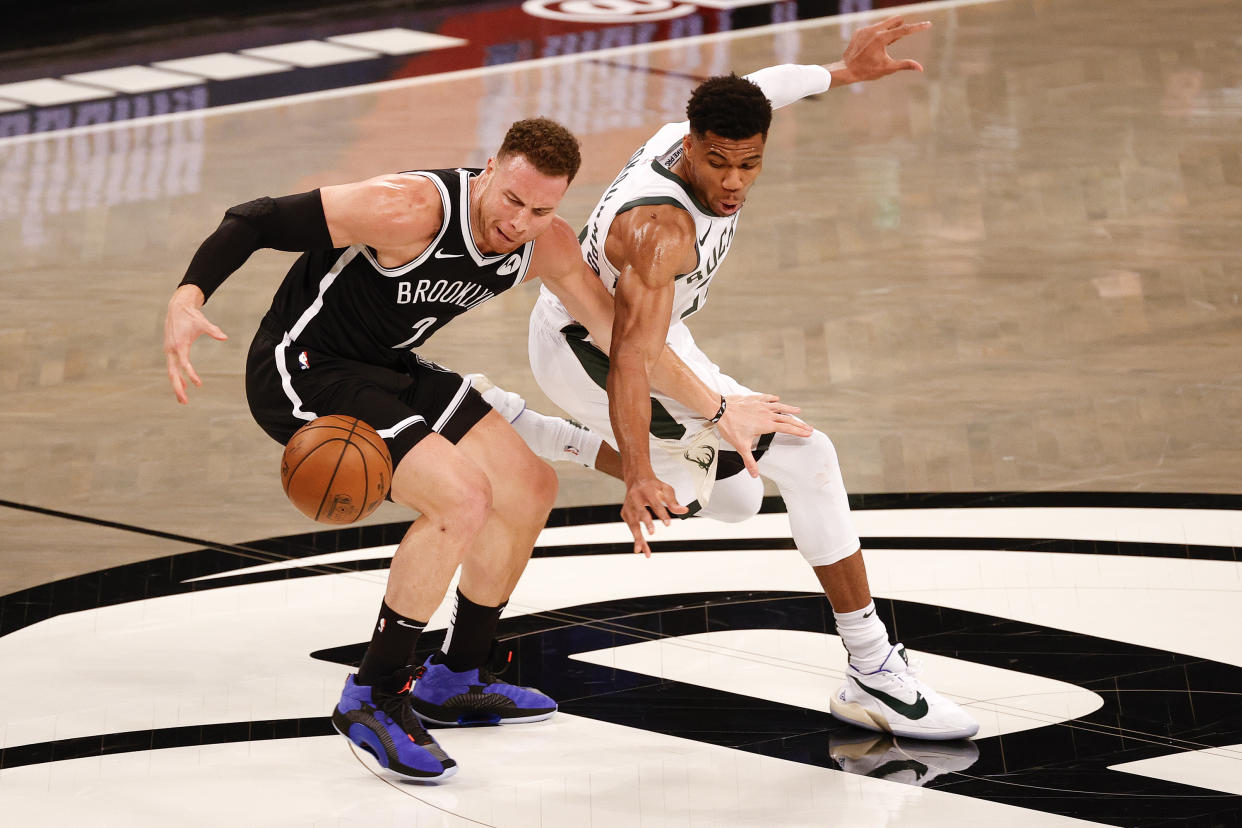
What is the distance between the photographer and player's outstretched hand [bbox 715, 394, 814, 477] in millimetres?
3908

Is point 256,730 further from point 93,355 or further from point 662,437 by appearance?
point 93,355

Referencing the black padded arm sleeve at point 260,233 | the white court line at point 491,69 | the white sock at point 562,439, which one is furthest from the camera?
the white court line at point 491,69

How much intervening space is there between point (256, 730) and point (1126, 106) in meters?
7.92

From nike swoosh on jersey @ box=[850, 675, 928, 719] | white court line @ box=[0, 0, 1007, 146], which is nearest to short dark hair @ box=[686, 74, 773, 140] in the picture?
nike swoosh on jersey @ box=[850, 675, 928, 719]

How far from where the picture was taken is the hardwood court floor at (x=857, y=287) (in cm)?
548

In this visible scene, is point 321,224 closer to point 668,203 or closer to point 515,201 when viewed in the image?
point 515,201

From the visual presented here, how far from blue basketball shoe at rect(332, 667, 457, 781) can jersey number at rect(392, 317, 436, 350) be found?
0.91 metres

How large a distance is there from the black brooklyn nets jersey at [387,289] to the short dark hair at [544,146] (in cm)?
23

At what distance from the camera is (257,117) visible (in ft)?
33.4

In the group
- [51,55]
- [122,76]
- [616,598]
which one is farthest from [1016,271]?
[51,55]

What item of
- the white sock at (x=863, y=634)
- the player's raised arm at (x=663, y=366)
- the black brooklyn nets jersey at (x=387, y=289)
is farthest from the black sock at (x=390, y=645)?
the white sock at (x=863, y=634)

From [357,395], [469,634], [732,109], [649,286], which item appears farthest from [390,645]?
[732,109]

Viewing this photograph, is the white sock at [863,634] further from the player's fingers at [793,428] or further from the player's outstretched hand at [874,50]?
the player's outstretched hand at [874,50]

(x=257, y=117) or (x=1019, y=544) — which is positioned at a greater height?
(x=257, y=117)
